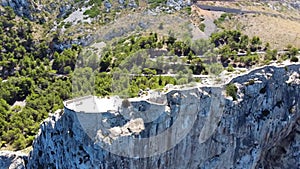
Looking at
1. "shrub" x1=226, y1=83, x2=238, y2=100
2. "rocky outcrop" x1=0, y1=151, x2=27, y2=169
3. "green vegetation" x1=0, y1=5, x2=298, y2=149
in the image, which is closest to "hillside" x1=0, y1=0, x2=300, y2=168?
"green vegetation" x1=0, y1=5, x2=298, y2=149

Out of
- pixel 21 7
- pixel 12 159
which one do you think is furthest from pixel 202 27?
pixel 21 7

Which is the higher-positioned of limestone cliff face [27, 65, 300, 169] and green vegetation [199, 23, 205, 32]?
green vegetation [199, 23, 205, 32]

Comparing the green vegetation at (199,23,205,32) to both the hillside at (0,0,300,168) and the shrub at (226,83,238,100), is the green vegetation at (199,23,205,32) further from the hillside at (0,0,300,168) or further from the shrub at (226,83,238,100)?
the shrub at (226,83,238,100)

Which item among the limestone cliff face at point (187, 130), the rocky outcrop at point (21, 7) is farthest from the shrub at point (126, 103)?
the rocky outcrop at point (21, 7)

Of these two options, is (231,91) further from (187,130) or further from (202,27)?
(202,27)

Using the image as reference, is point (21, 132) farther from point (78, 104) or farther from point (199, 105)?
point (199, 105)

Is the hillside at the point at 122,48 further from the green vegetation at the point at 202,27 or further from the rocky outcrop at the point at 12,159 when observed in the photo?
the rocky outcrop at the point at 12,159

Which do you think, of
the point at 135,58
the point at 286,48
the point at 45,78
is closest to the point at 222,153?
the point at 135,58
